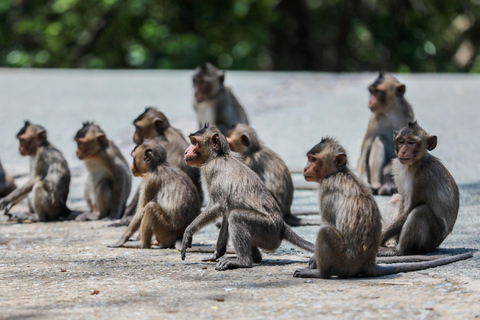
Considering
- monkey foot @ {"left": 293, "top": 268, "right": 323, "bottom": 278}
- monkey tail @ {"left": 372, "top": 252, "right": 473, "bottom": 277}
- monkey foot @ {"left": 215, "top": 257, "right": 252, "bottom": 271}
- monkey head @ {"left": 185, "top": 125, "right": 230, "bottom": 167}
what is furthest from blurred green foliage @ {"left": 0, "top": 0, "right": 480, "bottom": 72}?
monkey foot @ {"left": 293, "top": 268, "right": 323, "bottom": 278}

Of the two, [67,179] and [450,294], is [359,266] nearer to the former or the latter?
[450,294]

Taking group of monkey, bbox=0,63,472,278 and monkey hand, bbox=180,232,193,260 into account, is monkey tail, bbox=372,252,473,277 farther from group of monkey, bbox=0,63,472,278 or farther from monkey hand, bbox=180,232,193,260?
monkey hand, bbox=180,232,193,260

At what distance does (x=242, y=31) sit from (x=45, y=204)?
1904 cm

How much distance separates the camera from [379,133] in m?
9.73

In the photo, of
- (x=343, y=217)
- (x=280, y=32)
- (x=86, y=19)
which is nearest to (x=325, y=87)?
(x=280, y=32)

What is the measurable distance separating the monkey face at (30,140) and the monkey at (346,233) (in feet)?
15.4

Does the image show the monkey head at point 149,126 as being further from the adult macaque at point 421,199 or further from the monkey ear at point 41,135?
the adult macaque at point 421,199

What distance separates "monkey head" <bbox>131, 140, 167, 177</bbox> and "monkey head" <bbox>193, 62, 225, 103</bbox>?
11.4 ft

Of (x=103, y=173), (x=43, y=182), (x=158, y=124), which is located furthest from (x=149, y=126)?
(x=43, y=182)

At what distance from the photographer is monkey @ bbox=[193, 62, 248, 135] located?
10.7m

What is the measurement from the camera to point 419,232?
20.5 feet

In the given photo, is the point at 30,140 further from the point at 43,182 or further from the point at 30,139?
the point at 43,182

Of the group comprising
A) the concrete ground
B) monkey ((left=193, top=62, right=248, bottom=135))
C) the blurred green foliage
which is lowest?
the concrete ground

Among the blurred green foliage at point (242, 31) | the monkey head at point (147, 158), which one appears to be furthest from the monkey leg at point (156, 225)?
the blurred green foliage at point (242, 31)
